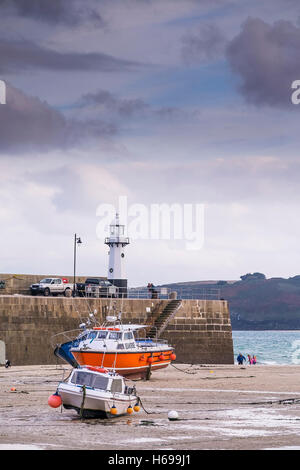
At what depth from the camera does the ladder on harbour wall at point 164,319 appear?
48.2 m

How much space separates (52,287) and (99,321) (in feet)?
15.9

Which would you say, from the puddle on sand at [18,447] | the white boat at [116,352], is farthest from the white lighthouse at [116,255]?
the puddle on sand at [18,447]

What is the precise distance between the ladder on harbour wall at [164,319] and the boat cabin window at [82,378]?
83.5 feet

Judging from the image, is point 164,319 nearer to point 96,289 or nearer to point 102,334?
point 96,289

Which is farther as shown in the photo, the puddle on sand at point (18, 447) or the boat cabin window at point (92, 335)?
the boat cabin window at point (92, 335)

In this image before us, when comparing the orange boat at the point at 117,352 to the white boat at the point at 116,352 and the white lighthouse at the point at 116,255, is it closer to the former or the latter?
the white boat at the point at 116,352

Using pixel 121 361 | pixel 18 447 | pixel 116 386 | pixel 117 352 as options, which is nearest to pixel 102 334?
pixel 117 352

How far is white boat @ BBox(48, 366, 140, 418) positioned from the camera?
21312 mm

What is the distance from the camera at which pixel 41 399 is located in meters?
26.3

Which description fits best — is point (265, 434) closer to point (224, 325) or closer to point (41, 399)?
point (41, 399)

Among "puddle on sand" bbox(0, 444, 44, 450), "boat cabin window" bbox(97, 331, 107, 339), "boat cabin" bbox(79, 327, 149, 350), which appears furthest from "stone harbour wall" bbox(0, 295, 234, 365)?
"puddle on sand" bbox(0, 444, 44, 450)

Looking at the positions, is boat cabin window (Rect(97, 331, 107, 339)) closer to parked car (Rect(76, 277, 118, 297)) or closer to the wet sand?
the wet sand

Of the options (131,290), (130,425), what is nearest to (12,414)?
(130,425)
